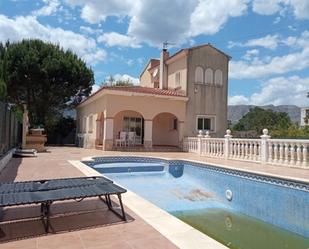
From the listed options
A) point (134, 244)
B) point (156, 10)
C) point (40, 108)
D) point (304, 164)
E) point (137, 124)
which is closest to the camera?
point (134, 244)

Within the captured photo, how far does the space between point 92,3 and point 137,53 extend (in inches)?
481

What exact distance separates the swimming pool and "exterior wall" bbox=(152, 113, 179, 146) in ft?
37.7

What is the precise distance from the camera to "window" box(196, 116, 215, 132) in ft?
81.8

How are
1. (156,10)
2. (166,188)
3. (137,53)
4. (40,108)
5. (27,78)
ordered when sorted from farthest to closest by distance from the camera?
(40,108)
(27,78)
(137,53)
(156,10)
(166,188)

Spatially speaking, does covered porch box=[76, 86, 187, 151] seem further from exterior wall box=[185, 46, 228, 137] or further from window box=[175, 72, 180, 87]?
window box=[175, 72, 180, 87]

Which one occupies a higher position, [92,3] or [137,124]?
[92,3]

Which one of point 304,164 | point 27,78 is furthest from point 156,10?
point 27,78

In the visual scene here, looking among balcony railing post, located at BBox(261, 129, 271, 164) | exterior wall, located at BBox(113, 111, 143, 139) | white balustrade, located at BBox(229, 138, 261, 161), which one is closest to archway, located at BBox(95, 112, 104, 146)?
exterior wall, located at BBox(113, 111, 143, 139)

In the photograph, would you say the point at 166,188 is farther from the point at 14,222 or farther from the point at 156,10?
the point at 156,10

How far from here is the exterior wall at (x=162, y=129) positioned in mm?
25938

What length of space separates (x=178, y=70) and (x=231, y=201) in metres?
16.9

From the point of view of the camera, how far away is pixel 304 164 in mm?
11195

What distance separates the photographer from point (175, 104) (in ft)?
77.1

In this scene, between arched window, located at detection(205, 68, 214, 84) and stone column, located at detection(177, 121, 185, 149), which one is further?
arched window, located at detection(205, 68, 214, 84)
